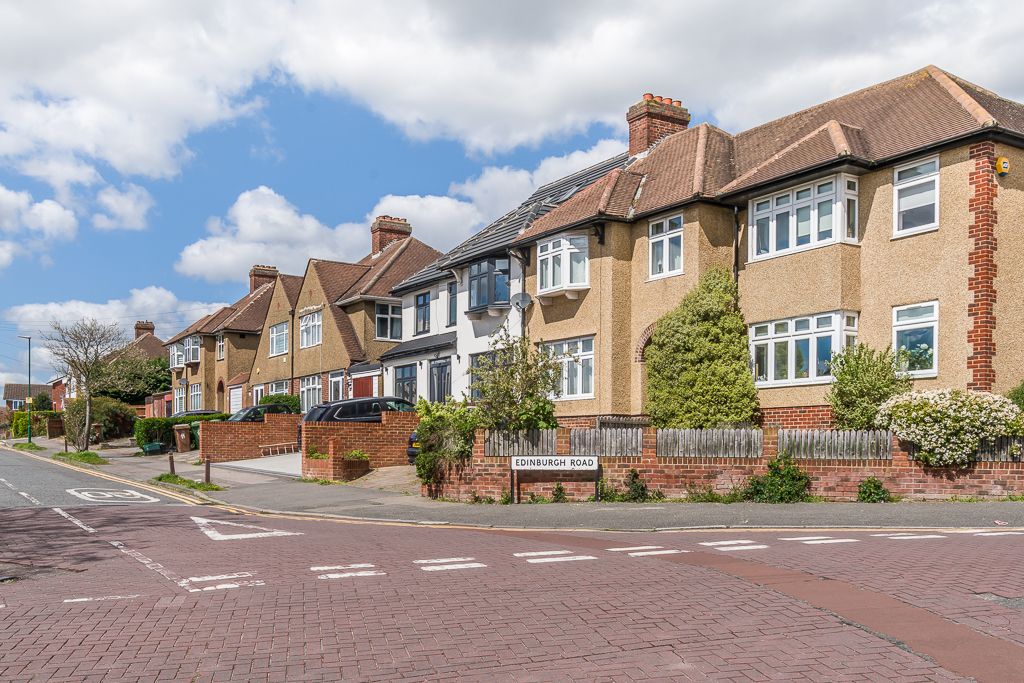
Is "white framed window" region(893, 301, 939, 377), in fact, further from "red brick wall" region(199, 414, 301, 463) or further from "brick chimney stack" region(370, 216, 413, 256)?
"brick chimney stack" region(370, 216, 413, 256)

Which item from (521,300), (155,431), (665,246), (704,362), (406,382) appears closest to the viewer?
(704,362)

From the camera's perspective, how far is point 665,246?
77.1ft

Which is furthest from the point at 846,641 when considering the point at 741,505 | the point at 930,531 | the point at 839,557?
the point at 741,505

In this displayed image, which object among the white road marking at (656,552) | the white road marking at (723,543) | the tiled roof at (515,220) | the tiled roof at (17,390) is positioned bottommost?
the tiled roof at (17,390)

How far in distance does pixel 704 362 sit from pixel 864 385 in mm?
4103

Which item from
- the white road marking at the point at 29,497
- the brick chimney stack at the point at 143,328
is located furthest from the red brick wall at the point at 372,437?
the brick chimney stack at the point at 143,328

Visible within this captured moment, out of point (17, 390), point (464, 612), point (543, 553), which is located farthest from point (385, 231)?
point (17, 390)

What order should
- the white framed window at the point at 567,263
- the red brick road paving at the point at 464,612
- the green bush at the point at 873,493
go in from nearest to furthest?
the red brick road paving at the point at 464,612 → the green bush at the point at 873,493 → the white framed window at the point at 567,263

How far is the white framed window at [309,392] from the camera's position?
4153 centimetres

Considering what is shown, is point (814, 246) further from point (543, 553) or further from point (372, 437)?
point (372, 437)

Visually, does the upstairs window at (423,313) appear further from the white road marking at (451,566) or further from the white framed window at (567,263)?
the white road marking at (451,566)

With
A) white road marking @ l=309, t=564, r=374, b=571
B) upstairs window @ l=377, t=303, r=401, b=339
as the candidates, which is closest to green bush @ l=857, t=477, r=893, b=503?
white road marking @ l=309, t=564, r=374, b=571

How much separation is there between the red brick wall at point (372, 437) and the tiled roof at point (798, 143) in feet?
22.1

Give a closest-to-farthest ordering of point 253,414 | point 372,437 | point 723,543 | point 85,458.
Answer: point 723,543 → point 372,437 → point 85,458 → point 253,414
